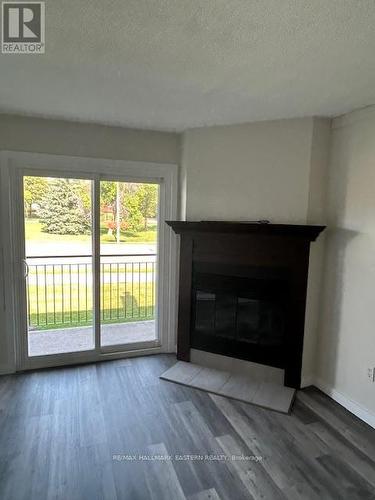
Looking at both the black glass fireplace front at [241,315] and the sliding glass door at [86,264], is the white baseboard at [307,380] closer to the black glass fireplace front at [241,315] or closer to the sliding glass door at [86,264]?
the black glass fireplace front at [241,315]

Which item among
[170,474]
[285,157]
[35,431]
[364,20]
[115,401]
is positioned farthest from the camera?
[285,157]

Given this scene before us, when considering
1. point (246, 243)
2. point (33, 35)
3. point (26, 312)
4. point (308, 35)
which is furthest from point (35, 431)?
point (308, 35)

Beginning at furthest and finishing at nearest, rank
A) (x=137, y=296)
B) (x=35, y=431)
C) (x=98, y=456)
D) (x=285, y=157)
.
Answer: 1. (x=137, y=296)
2. (x=285, y=157)
3. (x=35, y=431)
4. (x=98, y=456)

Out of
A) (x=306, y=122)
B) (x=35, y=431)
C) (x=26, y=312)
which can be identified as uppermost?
(x=306, y=122)

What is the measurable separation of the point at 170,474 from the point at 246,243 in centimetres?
186

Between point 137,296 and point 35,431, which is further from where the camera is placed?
point 137,296

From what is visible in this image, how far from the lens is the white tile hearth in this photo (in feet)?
8.42

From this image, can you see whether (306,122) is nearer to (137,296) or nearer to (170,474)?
(137,296)

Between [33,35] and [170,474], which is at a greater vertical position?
[33,35]

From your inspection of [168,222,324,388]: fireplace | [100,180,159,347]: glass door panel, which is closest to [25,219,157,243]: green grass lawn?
[100,180,159,347]: glass door panel

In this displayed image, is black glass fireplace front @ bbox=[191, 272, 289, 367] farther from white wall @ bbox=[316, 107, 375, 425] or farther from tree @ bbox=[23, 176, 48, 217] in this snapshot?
tree @ bbox=[23, 176, 48, 217]

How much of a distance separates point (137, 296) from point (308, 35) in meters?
2.88

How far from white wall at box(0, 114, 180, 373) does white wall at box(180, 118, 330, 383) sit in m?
0.28

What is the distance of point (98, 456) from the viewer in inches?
76.5
